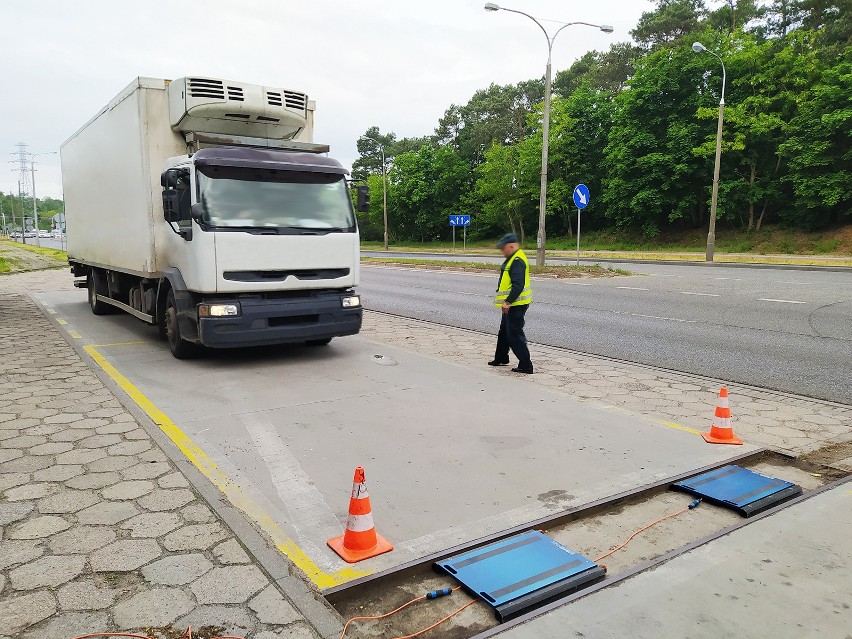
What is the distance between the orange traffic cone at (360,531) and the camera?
3.27m

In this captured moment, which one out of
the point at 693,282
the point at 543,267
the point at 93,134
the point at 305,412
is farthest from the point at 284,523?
the point at 543,267

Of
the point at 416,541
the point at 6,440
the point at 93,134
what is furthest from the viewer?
the point at 93,134

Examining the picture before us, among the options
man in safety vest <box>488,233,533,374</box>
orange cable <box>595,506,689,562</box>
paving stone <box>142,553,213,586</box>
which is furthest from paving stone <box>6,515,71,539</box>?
man in safety vest <box>488,233,533,374</box>

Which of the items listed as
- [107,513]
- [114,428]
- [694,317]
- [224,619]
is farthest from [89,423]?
[694,317]

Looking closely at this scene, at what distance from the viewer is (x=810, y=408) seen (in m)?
6.05

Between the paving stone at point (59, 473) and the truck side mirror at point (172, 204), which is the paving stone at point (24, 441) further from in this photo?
the truck side mirror at point (172, 204)

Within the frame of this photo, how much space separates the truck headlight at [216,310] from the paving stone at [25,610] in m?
4.72

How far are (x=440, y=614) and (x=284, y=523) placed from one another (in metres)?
1.19

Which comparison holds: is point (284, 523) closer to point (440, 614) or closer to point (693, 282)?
point (440, 614)

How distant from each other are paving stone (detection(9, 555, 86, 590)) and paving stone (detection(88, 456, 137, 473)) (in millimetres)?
1189

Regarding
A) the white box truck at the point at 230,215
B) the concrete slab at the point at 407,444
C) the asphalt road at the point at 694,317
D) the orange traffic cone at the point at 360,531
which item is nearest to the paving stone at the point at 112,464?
the concrete slab at the point at 407,444

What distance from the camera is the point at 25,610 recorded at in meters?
2.72

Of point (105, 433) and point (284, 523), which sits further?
point (105, 433)

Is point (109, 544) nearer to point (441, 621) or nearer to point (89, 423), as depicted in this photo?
point (441, 621)
